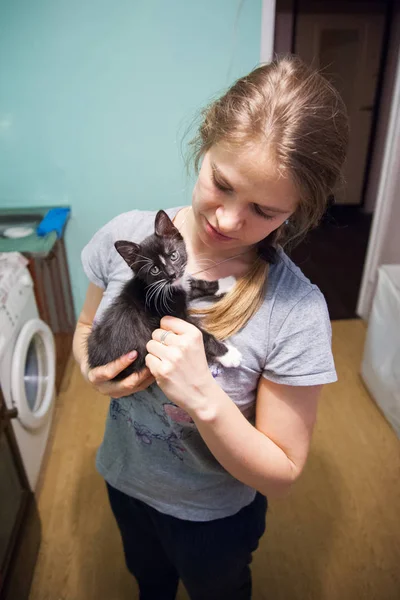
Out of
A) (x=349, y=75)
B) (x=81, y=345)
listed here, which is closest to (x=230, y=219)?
(x=81, y=345)

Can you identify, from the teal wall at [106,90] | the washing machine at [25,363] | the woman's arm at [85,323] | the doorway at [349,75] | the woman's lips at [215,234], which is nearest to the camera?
the woman's lips at [215,234]

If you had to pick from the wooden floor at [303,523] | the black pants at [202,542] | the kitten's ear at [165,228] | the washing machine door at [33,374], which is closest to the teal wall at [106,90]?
the washing machine door at [33,374]

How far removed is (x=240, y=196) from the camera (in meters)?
0.64

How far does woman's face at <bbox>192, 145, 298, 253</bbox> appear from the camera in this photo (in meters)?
0.61

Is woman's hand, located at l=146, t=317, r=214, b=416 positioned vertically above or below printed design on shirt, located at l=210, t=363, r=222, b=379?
above

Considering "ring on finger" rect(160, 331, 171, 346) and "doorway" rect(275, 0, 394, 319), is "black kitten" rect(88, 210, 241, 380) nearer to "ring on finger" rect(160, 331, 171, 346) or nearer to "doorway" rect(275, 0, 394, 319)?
"ring on finger" rect(160, 331, 171, 346)

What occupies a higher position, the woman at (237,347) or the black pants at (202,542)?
the woman at (237,347)

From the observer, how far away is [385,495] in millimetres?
1823

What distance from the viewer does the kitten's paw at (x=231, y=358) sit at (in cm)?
72

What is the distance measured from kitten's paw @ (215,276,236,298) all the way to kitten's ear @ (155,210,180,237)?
0.53 ft

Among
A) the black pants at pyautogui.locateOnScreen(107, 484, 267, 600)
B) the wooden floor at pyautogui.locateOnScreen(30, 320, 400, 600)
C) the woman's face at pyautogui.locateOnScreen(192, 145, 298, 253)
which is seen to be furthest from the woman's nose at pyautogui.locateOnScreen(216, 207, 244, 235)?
the wooden floor at pyautogui.locateOnScreen(30, 320, 400, 600)

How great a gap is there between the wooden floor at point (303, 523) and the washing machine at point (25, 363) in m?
0.19

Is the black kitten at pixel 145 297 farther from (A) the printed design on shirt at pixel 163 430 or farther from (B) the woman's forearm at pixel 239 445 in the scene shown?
(B) the woman's forearm at pixel 239 445

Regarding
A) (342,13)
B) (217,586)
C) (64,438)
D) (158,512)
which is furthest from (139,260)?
(342,13)
